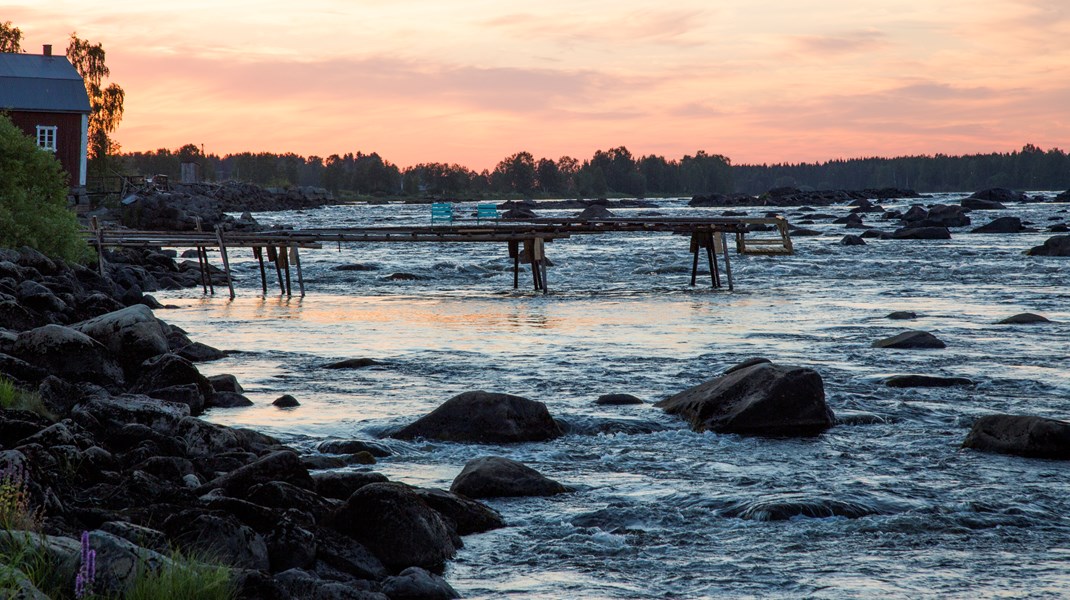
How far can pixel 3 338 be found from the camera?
12.2m

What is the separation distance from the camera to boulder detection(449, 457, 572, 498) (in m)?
8.52

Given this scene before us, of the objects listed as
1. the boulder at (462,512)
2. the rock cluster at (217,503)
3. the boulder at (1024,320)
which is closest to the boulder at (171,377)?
the rock cluster at (217,503)

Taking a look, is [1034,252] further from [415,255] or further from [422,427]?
[422,427]

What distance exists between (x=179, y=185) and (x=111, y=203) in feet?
85.6

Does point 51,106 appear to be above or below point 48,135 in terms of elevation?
above

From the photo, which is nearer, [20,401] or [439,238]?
[20,401]

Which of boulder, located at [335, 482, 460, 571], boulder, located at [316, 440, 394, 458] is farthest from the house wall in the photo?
boulder, located at [335, 482, 460, 571]

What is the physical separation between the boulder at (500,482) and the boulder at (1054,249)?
35773 millimetres

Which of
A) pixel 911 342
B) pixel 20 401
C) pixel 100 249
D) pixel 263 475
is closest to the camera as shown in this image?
pixel 263 475

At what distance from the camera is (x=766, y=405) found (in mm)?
10906

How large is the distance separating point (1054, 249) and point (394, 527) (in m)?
38.2

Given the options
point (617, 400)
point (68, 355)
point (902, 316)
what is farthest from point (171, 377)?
point (902, 316)

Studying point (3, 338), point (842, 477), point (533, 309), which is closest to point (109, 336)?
point (3, 338)

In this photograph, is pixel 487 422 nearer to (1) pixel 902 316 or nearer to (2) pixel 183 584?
(2) pixel 183 584
